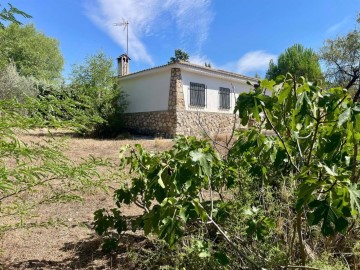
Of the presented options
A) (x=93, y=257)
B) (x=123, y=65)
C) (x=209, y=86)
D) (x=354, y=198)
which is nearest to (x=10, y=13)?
(x=354, y=198)

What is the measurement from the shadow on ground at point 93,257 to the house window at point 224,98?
13139 millimetres

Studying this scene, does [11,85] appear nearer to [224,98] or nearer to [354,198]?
[224,98]

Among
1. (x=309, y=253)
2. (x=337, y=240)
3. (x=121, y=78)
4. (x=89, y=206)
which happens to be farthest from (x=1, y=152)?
(x=121, y=78)

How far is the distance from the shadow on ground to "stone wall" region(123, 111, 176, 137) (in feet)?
35.0

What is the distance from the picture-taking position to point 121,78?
16594 mm

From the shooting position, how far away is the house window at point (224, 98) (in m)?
16.2

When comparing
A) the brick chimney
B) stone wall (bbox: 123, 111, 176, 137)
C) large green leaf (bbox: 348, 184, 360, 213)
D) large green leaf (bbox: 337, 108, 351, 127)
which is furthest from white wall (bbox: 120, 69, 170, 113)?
large green leaf (bbox: 348, 184, 360, 213)

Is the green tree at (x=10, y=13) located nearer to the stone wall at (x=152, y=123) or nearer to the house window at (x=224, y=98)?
the stone wall at (x=152, y=123)

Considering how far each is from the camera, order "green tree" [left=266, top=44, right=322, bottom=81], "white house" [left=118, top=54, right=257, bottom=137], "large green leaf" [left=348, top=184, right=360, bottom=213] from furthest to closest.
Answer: "green tree" [left=266, top=44, right=322, bottom=81], "white house" [left=118, top=54, right=257, bottom=137], "large green leaf" [left=348, top=184, right=360, bottom=213]

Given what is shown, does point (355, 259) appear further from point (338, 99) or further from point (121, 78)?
point (121, 78)

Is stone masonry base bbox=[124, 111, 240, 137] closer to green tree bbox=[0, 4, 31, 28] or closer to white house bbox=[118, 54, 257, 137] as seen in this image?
white house bbox=[118, 54, 257, 137]

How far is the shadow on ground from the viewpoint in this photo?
3186mm

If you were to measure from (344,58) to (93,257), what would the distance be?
19.2 metres

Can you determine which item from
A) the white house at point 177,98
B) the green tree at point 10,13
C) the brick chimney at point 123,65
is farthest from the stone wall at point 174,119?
the green tree at point 10,13
